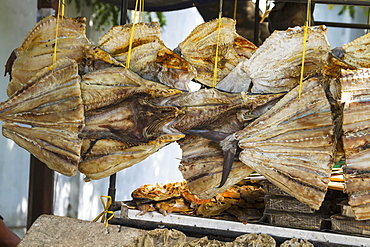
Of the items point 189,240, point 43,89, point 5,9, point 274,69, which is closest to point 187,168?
point 189,240

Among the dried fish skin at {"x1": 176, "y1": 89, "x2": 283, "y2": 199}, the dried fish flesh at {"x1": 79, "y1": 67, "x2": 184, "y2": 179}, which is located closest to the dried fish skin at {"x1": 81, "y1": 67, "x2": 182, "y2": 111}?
the dried fish flesh at {"x1": 79, "y1": 67, "x2": 184, "y2": 179}

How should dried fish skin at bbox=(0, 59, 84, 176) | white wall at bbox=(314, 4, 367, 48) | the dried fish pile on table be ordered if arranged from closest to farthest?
dried fish skin at bbox=(0, 59, 84, 176) < the dried fish pile on table < white wall at bbox=(314, 4, 367, 48)

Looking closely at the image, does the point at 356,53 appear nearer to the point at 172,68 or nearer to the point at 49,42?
the point at 172,68

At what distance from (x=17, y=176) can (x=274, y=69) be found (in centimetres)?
341

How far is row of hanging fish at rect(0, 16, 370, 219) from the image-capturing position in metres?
2.39

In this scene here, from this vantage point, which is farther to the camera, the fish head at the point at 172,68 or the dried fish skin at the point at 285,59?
the fish head at the point at 172,68

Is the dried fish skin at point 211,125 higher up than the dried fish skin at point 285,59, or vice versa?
the dried fish skin at point 285,59

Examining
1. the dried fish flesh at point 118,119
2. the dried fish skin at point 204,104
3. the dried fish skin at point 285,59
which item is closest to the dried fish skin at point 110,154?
the dried fish flesh at point 118,119

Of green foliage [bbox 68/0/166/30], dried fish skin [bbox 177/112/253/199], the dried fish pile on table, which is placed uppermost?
green foliage [bbox 68/0/166/30]

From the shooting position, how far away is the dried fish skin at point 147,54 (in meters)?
2.63

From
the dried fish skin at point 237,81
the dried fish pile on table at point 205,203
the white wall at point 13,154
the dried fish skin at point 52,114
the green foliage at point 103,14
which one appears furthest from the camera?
Answer: the green foliage at point 103,14

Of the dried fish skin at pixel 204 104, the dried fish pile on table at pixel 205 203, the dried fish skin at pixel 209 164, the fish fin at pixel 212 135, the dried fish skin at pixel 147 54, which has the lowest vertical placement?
the dried fish pile on table at pixel 205 203

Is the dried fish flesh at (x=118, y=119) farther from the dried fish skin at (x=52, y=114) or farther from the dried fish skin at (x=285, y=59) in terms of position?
the dried fish skin at (x=285, y=59)

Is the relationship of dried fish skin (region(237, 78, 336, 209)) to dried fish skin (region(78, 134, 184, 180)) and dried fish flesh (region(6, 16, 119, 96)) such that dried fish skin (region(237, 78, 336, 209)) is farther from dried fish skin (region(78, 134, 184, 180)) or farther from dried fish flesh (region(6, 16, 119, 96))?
dried fish flesh (region(6, 16, 119, 96))
